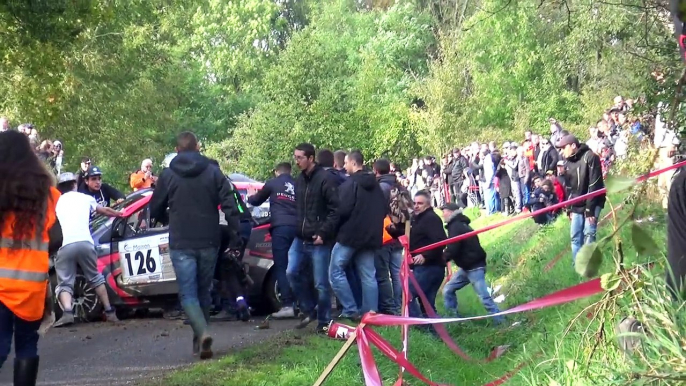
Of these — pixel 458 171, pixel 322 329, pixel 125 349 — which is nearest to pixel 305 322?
pixel 322 329

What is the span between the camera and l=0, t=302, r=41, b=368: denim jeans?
6602mm

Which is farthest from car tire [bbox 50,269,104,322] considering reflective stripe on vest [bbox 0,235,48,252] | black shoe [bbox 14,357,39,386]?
reflective stripe on vest [bbox 0,235,48,252]

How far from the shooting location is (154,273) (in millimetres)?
13461

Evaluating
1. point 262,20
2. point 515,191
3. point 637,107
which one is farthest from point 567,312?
point 262,20

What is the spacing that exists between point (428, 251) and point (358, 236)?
79 cm

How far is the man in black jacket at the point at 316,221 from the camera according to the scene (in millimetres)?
11852

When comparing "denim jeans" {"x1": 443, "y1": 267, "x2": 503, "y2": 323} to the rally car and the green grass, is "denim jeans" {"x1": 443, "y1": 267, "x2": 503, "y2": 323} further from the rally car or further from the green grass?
the rally car

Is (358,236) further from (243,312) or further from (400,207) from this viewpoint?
(243,312)

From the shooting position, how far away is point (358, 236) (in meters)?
11.9

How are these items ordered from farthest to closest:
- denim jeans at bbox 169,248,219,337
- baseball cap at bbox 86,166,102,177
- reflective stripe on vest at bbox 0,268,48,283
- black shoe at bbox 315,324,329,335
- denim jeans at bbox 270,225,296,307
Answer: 1. baseball cap at bbox 86,166,102,177
2. denim jeans at bbox 270,225,296,307
3. black shoe at bbox 315,324,329,335
4. denim jeans at bbox 169,248,219,337
5. reflective stripe on vest at bbox 0,268,48,283

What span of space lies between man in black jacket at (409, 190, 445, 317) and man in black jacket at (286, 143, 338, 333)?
915 mm

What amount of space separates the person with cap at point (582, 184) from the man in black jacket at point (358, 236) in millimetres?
3049

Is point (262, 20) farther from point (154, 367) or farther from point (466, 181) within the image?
point (154, 367)

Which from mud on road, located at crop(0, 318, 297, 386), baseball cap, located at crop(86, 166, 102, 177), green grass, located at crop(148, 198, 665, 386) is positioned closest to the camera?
green grass, located at crop(148, 198, 665, 386)
